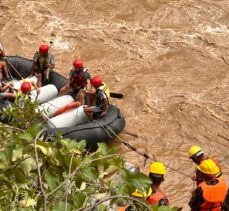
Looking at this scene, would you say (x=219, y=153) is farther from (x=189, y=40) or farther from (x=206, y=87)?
(x=189, y=40)

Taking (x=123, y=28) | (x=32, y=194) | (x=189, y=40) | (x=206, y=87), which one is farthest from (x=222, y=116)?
(x=32, y=194)

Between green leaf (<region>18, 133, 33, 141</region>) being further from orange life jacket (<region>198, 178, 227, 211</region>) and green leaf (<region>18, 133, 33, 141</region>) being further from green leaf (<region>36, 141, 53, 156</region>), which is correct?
orange life jacket (<region>198, 178, 227, 211</region>)

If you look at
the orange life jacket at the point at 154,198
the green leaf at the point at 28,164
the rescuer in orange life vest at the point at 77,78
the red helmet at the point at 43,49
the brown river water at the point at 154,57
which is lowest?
the brown river water at the point at 154,57

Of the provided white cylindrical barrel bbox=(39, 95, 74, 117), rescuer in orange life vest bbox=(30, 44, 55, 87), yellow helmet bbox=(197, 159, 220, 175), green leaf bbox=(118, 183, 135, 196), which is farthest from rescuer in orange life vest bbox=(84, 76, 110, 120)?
green leaf bbox=(118, 183, 135, 196)

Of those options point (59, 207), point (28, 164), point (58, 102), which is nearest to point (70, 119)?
point (58, 102)

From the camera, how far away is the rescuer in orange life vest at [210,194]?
13.3 ft

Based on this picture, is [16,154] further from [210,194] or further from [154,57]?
[154,57]

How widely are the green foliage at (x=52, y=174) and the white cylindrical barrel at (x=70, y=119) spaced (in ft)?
14.5

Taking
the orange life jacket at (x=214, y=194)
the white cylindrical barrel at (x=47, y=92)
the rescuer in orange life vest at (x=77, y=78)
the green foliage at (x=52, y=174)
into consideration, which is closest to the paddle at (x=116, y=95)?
the rescuer in orange life vest at (x=77, y=78)

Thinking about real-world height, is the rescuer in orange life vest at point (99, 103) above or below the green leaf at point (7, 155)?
below

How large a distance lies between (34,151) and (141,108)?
614 cm

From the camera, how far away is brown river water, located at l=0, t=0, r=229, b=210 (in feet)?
23.7

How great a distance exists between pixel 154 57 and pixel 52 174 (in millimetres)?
7825

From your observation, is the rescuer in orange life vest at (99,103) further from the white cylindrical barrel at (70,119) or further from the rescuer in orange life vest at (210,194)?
the rescuer in orange life vest at (210,194)
